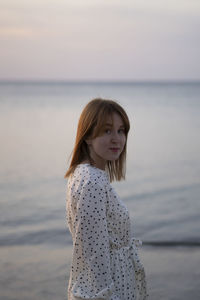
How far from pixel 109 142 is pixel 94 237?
20.2 inches

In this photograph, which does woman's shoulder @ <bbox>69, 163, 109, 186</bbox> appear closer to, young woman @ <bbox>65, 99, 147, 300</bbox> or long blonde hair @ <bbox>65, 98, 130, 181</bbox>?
young woman @ <bbox>65, 99, 147, 300</bbox>

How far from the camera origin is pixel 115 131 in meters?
2.44

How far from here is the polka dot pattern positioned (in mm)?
2225

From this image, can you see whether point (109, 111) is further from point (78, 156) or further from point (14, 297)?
point (14, 297)

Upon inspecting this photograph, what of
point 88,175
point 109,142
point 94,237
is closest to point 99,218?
point 94,237

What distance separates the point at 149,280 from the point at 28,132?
14762 millimetres

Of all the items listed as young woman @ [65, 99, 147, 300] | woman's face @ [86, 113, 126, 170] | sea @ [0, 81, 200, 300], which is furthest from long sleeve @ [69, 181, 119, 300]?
sea @ [0, 81, 200, 300]

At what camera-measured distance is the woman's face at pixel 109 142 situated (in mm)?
2424

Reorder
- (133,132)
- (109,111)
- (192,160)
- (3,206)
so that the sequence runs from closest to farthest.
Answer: (109,111) < (3,206) < (192,160) < (133,132)

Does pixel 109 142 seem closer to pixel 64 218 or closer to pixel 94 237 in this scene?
pixel 94 237

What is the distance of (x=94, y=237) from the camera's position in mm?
2234

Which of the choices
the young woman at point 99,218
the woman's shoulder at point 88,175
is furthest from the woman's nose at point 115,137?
the woman's shoulder at point 88,175

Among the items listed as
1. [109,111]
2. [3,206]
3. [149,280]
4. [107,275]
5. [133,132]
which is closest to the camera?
[107,275]

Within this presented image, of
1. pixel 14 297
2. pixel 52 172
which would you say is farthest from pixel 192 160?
pixel 14 297
